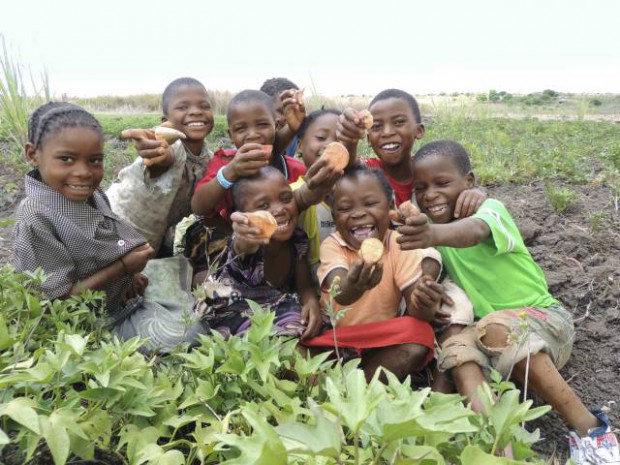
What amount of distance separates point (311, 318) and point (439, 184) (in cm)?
93

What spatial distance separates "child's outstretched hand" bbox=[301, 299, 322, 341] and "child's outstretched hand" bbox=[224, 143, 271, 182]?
0.69m

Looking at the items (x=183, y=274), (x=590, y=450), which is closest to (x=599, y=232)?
(x=590, y=450)

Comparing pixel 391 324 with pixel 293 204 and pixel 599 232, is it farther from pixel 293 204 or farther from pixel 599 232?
pixel 599 232

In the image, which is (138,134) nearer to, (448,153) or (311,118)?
(311,118)

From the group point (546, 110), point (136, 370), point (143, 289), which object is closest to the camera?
point (136, 370)

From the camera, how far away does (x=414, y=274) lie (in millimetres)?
2760

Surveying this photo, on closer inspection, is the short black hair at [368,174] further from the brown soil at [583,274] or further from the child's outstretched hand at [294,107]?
the brown soil at [583,274]

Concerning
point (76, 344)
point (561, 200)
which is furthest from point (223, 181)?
point (561, 200)

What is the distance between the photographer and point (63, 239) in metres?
2.59

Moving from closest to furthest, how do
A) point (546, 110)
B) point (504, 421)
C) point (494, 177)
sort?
point (504, 421) < point (494, 177) < point (546, 110)

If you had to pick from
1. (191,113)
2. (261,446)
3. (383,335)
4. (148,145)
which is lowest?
(383,335)

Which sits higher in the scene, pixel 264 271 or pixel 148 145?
pixel 148 145

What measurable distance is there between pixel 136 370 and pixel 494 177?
16.5 feet

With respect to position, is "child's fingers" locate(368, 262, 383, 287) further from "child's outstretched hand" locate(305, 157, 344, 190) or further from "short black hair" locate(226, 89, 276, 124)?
"short black hair" locate(226, 89, 276, 124)
